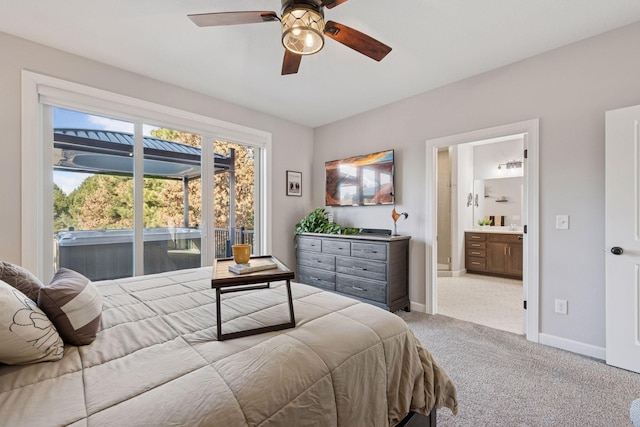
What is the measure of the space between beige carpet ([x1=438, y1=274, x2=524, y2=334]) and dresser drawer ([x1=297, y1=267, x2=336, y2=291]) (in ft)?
4.60

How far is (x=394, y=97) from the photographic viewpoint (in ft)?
11.5

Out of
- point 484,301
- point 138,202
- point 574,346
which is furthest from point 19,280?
point 484,301

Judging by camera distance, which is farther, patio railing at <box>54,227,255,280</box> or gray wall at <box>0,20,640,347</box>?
patio railing at <box>54,227,255,280</box>

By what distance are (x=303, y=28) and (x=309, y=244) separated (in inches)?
115

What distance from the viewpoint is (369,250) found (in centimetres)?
335

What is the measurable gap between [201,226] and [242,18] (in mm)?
2511

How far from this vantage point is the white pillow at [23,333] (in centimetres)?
85

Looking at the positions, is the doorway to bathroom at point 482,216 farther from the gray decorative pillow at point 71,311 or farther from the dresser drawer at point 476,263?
the gray decorative pillow at point 71,311

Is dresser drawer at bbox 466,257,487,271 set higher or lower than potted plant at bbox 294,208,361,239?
lower

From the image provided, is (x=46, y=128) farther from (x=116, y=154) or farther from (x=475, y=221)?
(x=475, y=221)

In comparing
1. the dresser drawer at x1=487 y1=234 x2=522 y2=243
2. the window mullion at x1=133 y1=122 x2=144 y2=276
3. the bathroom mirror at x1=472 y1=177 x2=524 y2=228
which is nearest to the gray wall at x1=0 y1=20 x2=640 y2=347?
the window mullion at x1=133 y1=122 x2=144 y2=276

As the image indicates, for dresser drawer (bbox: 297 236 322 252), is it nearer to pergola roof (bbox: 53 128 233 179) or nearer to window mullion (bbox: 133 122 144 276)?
Result: pergola roof (bbox: 53 128 233 179)

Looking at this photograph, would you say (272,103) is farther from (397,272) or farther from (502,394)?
(502,394)

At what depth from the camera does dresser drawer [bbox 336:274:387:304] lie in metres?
3.25
